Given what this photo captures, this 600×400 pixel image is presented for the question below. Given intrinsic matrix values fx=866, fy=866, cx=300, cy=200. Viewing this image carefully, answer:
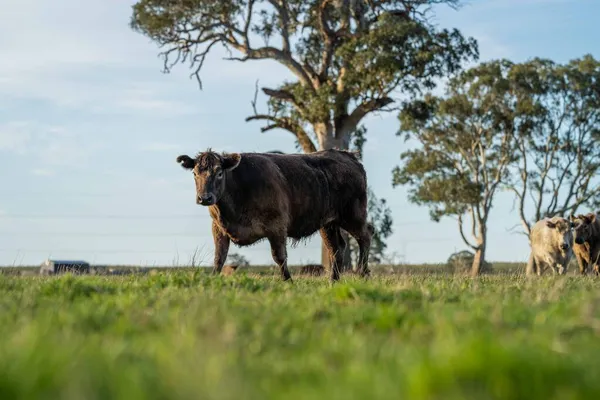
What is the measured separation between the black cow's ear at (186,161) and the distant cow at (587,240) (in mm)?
12685

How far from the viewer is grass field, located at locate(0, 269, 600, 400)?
340cm

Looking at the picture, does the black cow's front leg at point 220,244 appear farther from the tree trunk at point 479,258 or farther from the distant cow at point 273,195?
the tree trunk at point 479,258

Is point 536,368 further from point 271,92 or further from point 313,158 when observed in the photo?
point 271,92

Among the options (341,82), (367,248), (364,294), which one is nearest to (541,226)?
(367,248)

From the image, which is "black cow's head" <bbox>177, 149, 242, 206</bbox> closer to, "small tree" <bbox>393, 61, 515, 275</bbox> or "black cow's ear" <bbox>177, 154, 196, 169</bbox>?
"black cow's ear" <bbox>177, 154, 196, 169</bbox>

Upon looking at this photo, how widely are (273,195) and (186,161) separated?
1.35 meters

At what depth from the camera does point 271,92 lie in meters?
34.1

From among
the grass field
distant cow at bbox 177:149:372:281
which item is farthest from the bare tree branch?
the grass field

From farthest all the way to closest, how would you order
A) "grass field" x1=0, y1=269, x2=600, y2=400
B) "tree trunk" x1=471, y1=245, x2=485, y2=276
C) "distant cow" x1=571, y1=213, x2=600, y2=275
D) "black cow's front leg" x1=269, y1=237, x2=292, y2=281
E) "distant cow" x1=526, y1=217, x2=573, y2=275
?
"tree trunk" x1=471, y1=245, x2=485, y2=276 < "distant cow" x1=571, y1=213, x2=600, y2=275 < "distant cow" x1=526, y1=217, x2=573, y2=275 < "black cow's front leg" x1=269, y1=237, x2=292, y2=281 < "grass field" x1=0, y1=269, x2=600, y2=400

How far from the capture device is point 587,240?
23062 mm

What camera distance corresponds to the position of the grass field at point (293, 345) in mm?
3396

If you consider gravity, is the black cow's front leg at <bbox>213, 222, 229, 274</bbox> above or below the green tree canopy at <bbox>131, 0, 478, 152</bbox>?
below

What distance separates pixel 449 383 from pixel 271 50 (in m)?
31.7

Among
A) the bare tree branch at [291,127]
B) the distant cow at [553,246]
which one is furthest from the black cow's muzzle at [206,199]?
→ the bare tree branch at [291,127]
